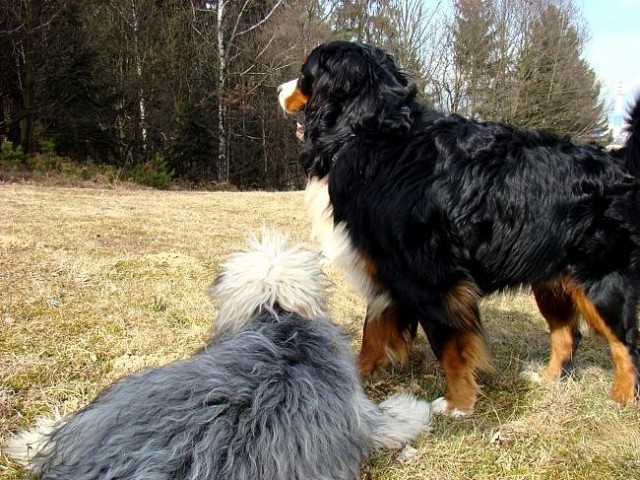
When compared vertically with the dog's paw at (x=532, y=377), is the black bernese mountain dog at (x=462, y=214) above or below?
above

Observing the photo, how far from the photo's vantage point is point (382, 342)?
348 centimetres

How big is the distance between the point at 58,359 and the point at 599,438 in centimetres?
301

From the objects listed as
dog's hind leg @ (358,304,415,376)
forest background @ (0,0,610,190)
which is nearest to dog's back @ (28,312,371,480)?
dog's hind leg @ (358,304,415,376)

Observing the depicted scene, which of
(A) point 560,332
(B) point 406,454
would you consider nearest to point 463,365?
(B) point 406,454

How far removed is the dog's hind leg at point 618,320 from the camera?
309cm

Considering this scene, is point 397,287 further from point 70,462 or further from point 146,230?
point 146,230

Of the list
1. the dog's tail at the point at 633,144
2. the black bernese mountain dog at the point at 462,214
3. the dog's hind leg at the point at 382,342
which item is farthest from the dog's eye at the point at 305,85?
the dog's tail at the point at 633,144

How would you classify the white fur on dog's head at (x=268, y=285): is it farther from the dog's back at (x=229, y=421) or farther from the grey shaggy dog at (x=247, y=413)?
the dog's back at (x=229, y=421)

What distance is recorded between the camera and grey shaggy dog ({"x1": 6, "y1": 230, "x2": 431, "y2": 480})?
1.71 meters

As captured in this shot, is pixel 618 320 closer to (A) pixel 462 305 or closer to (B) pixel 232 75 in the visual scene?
(A) pixel 462 305

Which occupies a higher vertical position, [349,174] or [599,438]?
[349,174]

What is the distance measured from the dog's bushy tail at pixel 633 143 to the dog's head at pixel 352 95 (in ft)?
4.16

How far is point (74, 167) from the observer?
1614 cm

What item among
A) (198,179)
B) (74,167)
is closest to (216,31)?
(198,179)
